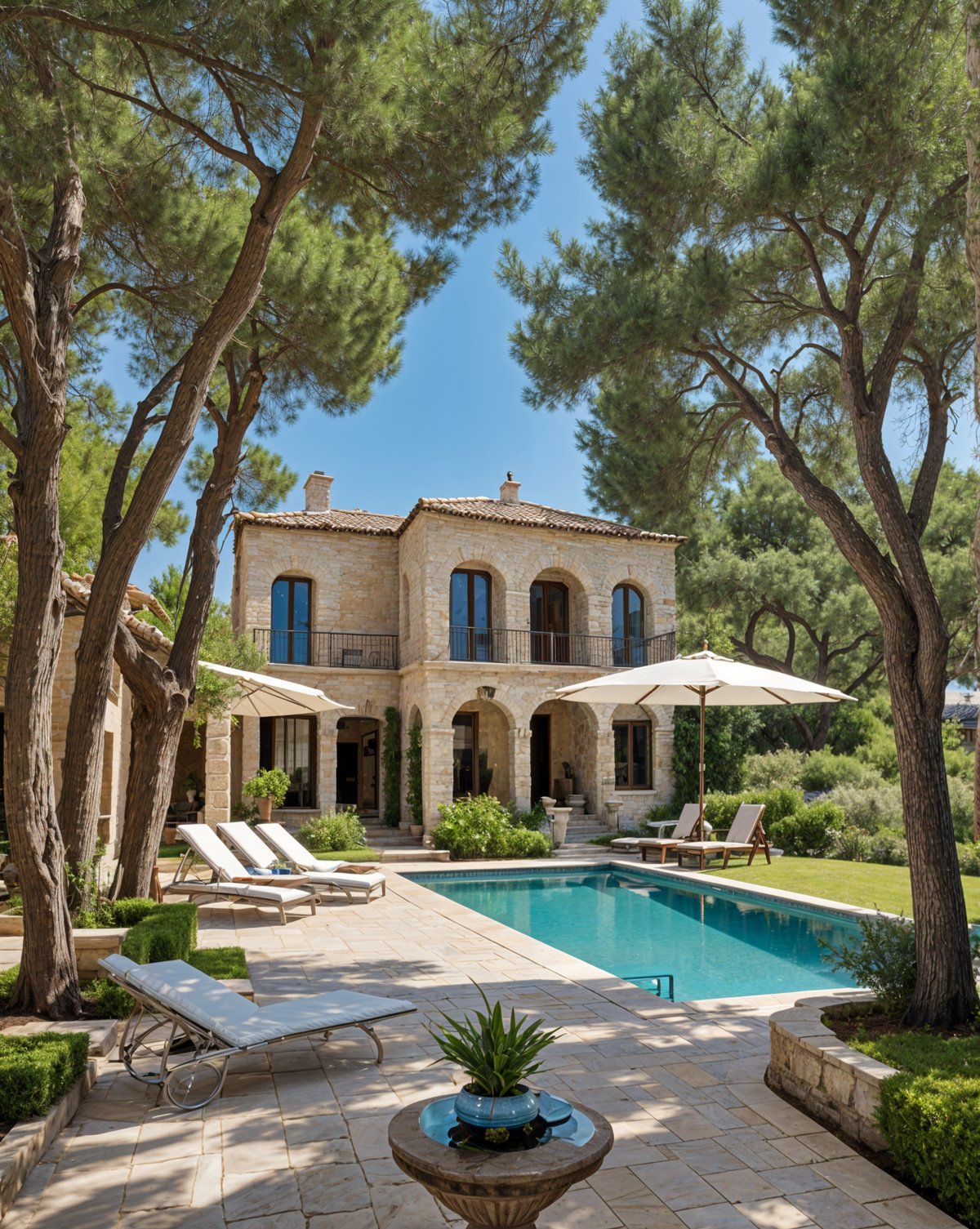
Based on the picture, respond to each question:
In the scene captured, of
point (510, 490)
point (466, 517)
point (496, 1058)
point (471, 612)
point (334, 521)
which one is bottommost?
point (496, 1058)

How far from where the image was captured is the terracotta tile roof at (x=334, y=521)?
19.6 m

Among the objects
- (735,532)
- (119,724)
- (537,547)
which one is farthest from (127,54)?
(735,532)

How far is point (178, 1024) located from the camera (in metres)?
4.65

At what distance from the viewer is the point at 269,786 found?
56.8 ft

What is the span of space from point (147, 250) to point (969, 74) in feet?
20.4

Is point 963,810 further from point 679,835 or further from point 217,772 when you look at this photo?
point 217,772

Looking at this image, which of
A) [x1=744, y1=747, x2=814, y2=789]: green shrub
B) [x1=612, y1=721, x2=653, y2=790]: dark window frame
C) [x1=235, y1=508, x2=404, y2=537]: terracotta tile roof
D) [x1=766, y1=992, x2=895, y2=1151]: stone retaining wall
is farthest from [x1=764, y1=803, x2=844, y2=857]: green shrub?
[x1=766, y1=992, x2=895, y2=1151]: stone retaining wall

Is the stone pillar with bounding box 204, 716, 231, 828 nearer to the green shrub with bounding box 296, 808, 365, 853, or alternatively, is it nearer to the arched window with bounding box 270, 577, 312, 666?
the green shrub with bounding box 296, 808, 365, 853

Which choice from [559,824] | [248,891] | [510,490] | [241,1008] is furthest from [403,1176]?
[510,490]

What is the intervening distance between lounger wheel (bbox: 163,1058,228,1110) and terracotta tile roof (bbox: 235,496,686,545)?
14.6 meters

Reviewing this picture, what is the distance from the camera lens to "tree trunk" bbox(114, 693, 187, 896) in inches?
295

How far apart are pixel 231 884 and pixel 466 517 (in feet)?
35.4

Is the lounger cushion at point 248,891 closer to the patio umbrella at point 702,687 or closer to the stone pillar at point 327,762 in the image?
the patio umbrella at point 702,687

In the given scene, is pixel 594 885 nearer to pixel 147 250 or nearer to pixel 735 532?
pixel 147 250
